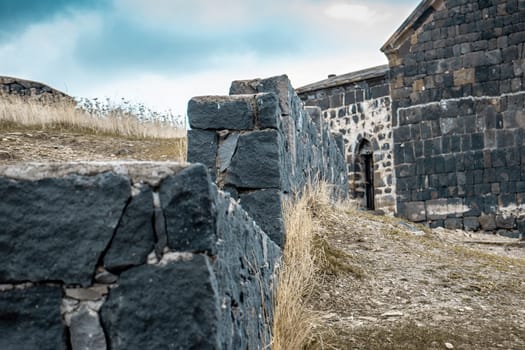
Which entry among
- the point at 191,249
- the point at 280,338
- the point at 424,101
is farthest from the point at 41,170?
the point at 424,101

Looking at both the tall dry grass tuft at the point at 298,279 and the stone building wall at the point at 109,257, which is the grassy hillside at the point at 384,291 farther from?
the stone building wall at the point at 109,257

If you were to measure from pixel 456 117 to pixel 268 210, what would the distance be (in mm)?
8790

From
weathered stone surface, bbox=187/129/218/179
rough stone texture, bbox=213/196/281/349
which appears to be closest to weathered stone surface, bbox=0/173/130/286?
rough stone texture, bbox=213/196/281/349

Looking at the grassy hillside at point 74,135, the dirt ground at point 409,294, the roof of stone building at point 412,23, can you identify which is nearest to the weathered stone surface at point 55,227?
the dirt ground at point 409,294

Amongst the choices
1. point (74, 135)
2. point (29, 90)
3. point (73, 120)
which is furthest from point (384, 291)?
point (29, 90)

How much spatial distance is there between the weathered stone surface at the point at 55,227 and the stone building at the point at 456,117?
11058 mm

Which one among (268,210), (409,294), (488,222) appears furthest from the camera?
(488,222)

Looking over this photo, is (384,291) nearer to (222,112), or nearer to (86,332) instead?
(222,112)

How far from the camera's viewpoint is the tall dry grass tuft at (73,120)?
37.0 ft

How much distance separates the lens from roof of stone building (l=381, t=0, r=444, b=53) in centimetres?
1290

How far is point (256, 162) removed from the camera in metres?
4.75

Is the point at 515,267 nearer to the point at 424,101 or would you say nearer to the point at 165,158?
the point at 165,158

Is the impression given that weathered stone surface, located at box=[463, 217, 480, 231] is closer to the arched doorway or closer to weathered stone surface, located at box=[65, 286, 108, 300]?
the arched doorway

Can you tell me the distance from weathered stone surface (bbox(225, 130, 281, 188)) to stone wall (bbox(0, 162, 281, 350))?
8.45 ft
